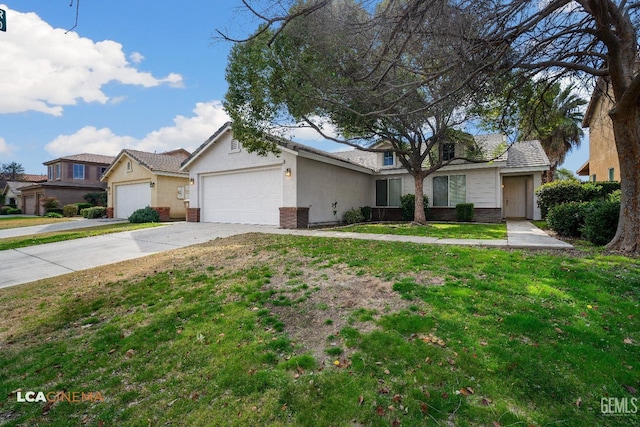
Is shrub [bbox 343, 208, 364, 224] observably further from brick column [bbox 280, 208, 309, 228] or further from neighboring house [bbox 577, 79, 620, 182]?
neighboring house [bbox 577, 79, 620, 182]

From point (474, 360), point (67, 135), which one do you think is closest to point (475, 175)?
point (474, 360)

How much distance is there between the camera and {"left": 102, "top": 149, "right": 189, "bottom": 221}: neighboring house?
20453 mm

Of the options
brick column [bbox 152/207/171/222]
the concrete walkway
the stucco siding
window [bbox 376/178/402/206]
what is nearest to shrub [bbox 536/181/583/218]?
the concrete walkway

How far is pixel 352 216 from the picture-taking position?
16812mm

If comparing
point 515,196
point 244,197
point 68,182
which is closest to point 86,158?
point 68,182

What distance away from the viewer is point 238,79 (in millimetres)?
11531

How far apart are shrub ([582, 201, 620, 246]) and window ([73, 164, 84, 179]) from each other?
42.0 metres

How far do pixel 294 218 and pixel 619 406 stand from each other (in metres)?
11.2

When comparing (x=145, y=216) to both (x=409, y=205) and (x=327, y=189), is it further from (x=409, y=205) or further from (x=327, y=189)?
(x=409, y=205)

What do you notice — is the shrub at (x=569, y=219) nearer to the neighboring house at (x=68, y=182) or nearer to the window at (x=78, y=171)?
the neighboring house at (x=68, y=182)

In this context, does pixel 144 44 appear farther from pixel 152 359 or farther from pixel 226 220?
pixel 152 359

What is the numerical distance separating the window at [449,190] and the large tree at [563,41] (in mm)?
9939

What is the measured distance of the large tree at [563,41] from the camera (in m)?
4.37

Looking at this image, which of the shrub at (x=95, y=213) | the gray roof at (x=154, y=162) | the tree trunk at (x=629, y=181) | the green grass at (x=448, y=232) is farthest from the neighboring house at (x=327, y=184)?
the shrub at (x=95, y=213)
